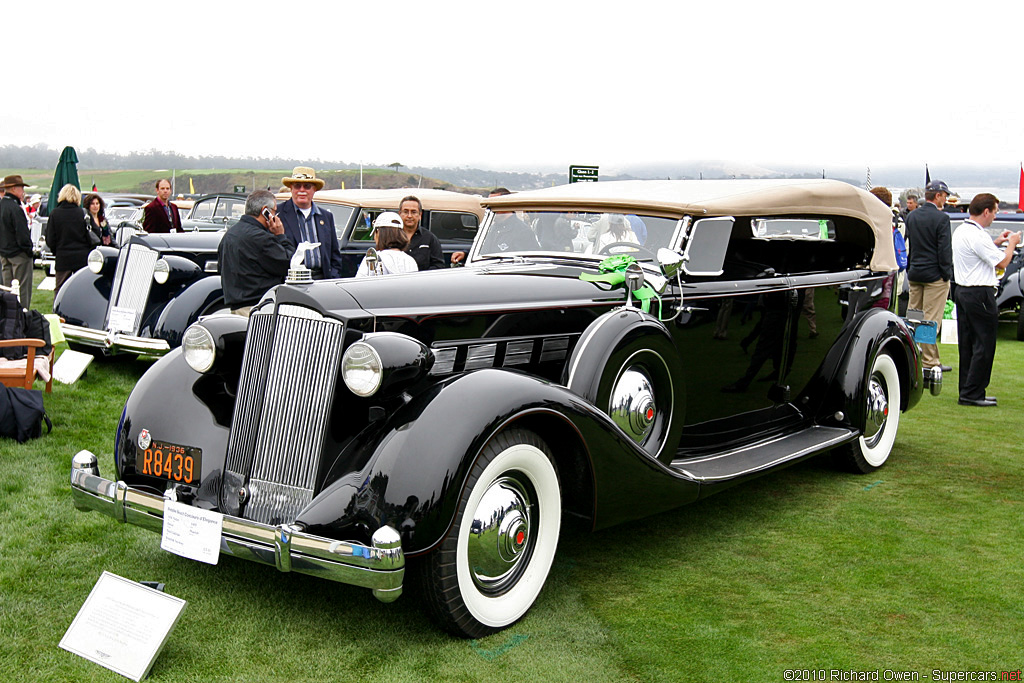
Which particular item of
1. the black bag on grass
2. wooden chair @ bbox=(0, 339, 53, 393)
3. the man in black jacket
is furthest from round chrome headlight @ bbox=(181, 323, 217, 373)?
the man in black jacket

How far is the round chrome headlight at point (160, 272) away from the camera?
8.04m

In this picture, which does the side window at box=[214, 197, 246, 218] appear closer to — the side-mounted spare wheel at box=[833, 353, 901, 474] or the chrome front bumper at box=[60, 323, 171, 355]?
the chrome front bumper at box=[60, 323, 171, 355]

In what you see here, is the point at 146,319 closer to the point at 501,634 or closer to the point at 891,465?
the point at 501,634

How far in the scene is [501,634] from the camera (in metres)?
3.29

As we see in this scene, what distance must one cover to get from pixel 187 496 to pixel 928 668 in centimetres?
285

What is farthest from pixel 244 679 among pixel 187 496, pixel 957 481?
pixel 957 481

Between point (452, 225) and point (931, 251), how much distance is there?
5.50 metres

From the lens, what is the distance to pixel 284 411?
131 inches

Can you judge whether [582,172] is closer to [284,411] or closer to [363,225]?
[363,225]

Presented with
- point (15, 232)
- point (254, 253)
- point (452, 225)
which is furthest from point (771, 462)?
point (15, 232)

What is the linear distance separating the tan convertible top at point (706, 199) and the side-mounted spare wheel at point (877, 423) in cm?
100

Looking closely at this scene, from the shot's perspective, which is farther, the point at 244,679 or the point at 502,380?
the point at 502,380

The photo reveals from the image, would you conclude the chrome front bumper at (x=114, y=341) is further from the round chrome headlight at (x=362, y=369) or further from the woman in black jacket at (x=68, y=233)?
the round chrome headlight at (x=362, y=369)

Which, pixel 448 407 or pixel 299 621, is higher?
pixel 448 407
